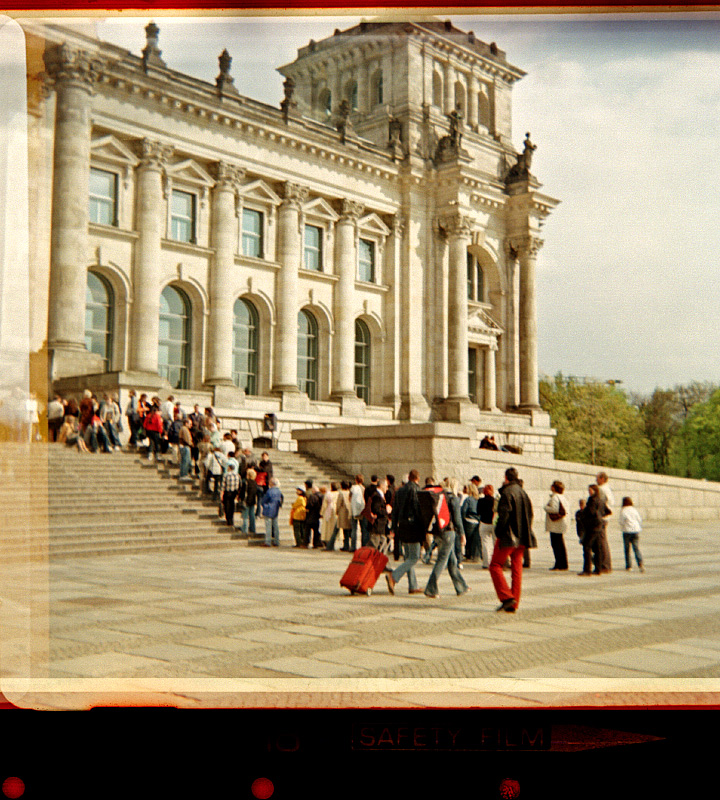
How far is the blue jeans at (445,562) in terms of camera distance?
10.8 m

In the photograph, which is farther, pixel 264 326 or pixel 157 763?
pixel 264 326

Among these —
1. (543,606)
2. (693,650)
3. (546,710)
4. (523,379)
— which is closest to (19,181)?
(546,710)

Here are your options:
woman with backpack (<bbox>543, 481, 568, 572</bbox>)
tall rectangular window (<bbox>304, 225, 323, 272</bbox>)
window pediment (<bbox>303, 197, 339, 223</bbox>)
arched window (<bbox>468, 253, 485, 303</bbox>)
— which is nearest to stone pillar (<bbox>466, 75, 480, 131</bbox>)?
woman with backpack (<bbox>543, 481, 568, 572</bbox>)

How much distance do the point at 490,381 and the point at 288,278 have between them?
12173mm

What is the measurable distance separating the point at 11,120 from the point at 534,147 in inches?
82.5

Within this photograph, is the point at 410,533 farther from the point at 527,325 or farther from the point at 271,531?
the point at 527,325

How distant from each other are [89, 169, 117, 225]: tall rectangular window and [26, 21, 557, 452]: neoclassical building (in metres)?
0.05

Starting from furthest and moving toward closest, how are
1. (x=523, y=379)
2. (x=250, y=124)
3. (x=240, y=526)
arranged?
(x=523, y=379) < (x=250, y=124) < (x=240, y=526)

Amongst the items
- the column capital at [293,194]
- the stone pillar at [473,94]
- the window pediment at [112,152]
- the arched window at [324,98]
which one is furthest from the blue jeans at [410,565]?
the column capital at [293,194]

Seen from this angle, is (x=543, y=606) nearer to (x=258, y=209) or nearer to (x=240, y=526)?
(x=240, y=526)

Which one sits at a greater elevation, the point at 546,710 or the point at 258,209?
the point at 258,209

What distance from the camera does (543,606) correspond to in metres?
9.56

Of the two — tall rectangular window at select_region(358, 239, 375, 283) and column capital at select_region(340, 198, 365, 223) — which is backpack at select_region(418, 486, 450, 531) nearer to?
column capital at select_region(340, 198, 365, 223)

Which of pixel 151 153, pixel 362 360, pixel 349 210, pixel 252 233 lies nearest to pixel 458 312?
pixel 362 360
